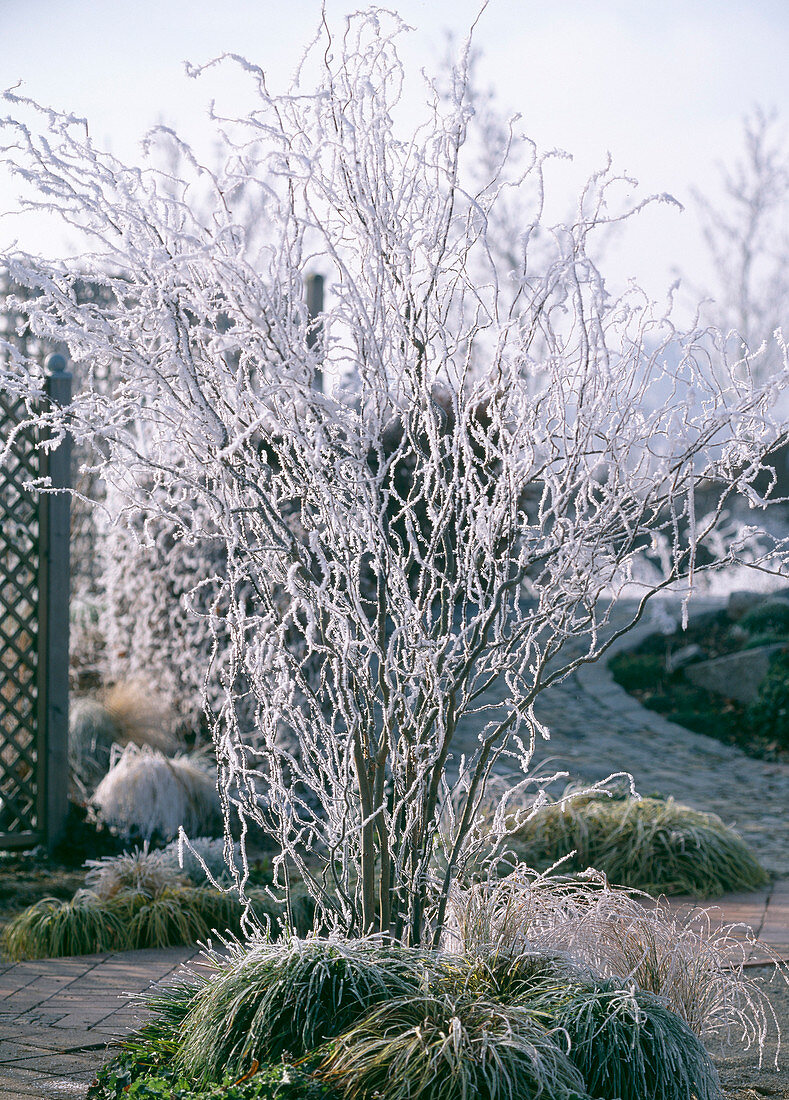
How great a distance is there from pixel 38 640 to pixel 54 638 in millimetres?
84

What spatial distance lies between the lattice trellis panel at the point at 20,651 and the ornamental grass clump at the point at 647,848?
2.39m

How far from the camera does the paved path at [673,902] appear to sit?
2.65 meters

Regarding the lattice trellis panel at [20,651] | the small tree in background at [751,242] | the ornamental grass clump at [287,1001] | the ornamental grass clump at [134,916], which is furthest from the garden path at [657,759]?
the small tree in background at [751,242]

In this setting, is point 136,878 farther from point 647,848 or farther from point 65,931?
point 647,848

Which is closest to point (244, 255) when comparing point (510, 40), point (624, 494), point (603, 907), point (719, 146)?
point (624, 494)

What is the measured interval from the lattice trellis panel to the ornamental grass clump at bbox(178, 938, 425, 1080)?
3156mm

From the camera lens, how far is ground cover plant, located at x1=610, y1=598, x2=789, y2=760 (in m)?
8.78

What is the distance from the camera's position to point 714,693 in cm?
980

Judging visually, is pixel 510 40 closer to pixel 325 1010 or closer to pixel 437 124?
pixel 437 124

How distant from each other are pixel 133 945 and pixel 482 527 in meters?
2.34

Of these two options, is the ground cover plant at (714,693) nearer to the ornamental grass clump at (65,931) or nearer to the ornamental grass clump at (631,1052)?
the ornamental grass clump at (65,931)

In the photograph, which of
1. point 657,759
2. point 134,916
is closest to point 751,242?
point 657,759

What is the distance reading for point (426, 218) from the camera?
2.24 m

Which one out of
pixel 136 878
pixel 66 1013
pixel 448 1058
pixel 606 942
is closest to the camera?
pixel 448 1058
